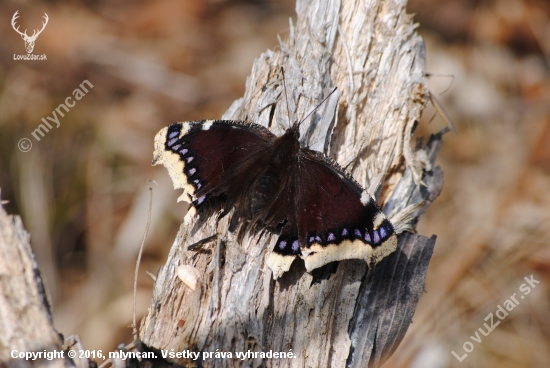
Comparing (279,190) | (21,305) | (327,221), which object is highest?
(279,190)

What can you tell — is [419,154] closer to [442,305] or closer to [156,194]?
[442,305]

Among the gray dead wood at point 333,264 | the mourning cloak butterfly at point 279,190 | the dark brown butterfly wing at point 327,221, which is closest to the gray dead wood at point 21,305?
the gray dead wood at point 333,264

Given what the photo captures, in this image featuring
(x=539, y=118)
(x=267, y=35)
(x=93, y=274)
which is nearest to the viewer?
(x=93, y=274)

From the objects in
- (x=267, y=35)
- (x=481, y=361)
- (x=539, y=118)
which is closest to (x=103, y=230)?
(x=267, y=35)

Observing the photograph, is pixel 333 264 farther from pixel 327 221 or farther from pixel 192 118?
pixel 192 118

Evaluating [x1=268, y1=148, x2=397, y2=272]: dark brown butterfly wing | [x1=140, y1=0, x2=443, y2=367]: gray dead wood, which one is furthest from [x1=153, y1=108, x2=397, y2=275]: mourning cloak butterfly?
[x1=140, y1=0, x2=443, y2=367]: gray dead wood

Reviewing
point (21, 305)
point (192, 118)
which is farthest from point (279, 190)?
point (192, 118)

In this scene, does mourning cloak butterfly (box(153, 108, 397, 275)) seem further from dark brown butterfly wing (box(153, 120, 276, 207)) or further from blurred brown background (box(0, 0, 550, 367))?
blurred brown background (box(0, 0, 550, 367))
